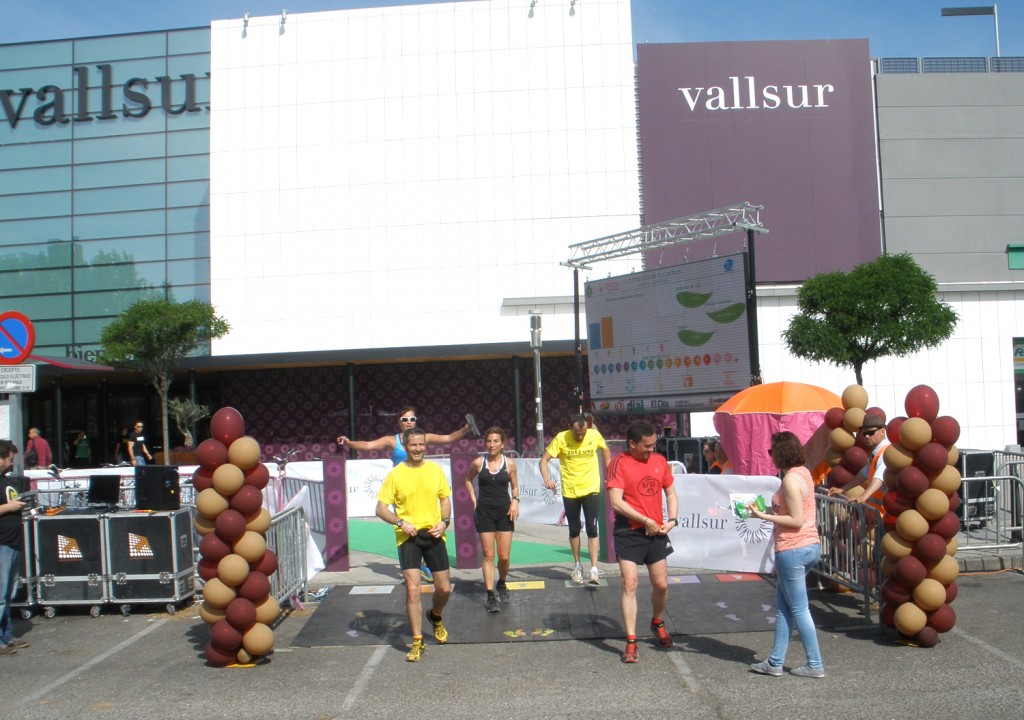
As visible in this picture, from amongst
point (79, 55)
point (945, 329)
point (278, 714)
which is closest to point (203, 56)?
point (79, 55)

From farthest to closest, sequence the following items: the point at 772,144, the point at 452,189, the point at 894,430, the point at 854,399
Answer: the point at 452,189, the point at 772,144, the point at 854,399, the point at 894,430

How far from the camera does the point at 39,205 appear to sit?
97.9 feet

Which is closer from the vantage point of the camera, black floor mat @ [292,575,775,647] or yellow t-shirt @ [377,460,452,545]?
yellow t-shirt @ [377,460,452,545]

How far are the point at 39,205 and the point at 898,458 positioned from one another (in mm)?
29362

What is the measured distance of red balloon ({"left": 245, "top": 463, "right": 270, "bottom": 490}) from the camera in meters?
7.46

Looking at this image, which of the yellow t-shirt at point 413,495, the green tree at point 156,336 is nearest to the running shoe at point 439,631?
the yellow t-shirt at point 413,495

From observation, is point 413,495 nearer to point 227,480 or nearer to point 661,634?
point 227,480

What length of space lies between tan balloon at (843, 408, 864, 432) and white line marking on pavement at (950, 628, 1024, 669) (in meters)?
2.15

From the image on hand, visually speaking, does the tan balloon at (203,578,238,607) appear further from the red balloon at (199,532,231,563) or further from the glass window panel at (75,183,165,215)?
the glass window panel at (75,183,165,215)

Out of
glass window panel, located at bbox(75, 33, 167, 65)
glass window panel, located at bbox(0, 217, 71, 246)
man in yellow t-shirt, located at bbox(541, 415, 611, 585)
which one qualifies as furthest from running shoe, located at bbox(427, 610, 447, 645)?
Result: glass window panel, located at bbox(75, 33, 167, 65)

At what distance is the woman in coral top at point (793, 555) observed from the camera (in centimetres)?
636

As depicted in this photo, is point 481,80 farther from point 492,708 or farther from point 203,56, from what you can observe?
point 492,708

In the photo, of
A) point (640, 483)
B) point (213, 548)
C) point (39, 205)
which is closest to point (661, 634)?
point (640, 483)

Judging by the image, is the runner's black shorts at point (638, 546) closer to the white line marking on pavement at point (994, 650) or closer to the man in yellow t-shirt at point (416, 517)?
the man in yellow t-shirt at point (416, 517)
